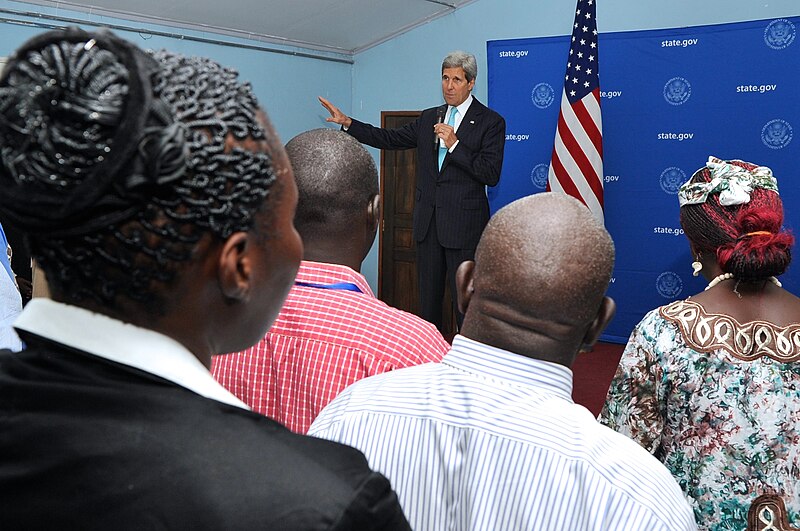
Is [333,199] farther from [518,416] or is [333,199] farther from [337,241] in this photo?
[518,416]

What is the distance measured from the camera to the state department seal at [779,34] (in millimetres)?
4668

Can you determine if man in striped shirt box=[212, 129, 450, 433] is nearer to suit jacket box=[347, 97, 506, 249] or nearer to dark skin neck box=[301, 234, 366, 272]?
dark skin neck box=[301, 234, 366, 272]

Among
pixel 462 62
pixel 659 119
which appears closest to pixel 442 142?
pixel 462 62

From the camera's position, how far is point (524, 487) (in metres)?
0.91

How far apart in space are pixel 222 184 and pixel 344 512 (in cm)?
24

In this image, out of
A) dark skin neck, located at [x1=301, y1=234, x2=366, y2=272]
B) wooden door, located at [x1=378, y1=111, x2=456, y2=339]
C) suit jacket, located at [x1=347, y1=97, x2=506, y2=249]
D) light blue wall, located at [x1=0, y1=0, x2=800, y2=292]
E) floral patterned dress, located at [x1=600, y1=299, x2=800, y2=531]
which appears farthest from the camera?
wooden door, located at [x1=378, y1=111, x2=456, y2=339]

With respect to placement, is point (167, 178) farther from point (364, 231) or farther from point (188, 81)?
point (364, 231)

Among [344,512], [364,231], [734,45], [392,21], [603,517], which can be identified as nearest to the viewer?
[344,512]

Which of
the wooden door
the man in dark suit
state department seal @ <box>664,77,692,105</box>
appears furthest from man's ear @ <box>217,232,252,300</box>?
the wooden door

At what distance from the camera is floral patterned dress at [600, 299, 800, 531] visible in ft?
5.25

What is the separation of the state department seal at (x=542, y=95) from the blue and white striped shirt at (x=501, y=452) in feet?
16.0

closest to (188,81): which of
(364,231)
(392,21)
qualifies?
(364,231)

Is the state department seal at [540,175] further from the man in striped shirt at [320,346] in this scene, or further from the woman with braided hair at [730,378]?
the man in striped shirt at [320,346]

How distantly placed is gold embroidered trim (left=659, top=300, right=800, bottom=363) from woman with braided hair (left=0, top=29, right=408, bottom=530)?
128cm
